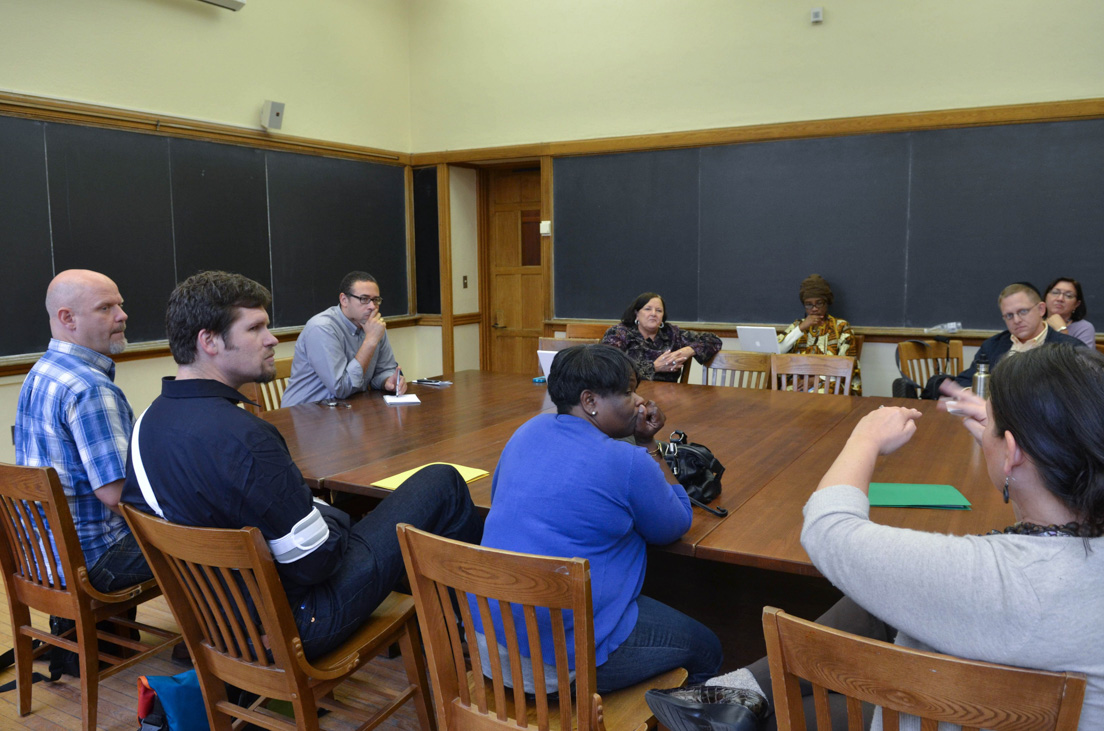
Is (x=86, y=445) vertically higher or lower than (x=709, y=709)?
higher

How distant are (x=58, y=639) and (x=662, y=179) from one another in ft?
16.0

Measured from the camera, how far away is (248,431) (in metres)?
1.75

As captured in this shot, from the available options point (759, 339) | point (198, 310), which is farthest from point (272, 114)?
point (198, 310)

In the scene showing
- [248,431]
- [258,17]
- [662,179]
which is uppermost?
[258,17]

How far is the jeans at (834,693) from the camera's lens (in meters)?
1.38

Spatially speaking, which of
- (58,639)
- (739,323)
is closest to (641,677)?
(58,639)

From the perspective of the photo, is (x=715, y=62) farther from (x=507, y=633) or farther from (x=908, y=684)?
(x=908, y=684)

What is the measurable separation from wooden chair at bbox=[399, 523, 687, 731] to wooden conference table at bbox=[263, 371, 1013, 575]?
313 millimetres

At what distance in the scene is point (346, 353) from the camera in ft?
12.7

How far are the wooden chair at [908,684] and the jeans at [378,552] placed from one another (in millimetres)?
1114

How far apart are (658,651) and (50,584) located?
1.80m

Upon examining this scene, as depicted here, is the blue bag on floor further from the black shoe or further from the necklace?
the necklace

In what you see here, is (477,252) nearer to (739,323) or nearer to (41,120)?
(739,323)

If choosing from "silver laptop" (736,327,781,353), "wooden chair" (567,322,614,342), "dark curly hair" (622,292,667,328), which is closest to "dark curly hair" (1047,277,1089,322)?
"silver laptop" (736,327,781,353)
